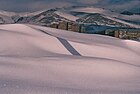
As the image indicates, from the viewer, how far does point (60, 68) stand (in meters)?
6.01

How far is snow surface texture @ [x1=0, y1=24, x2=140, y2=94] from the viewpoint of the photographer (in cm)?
465

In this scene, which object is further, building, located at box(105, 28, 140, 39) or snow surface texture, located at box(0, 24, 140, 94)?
building, located at box(105, 28, 140, 39)

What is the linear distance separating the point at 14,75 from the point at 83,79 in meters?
0.97

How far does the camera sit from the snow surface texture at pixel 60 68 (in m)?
4.65

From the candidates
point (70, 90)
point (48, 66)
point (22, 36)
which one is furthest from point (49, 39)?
point (70, 90)

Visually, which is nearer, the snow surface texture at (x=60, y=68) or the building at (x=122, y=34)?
the snow surface texture at (x=60, y=68)

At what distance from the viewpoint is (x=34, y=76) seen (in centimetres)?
523

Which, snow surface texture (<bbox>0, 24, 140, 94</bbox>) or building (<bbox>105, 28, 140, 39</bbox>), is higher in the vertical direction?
snow surface texture (<bbox>0, 24, 140, 94</bbox>)

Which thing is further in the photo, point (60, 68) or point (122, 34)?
point (122, 34)

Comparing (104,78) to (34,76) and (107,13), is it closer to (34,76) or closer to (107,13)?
(34,76)

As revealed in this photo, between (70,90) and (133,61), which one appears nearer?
(70,90)

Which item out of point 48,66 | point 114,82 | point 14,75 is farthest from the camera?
point 48,66

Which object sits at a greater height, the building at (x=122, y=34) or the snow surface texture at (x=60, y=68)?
the snow surface texture at (x=60, y=68)

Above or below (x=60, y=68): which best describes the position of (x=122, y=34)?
below
